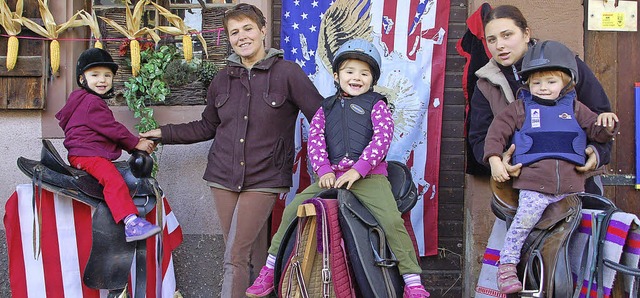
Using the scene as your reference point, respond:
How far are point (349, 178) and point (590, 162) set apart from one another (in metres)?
1.28

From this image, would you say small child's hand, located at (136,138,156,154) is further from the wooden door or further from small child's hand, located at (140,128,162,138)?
the wooden door

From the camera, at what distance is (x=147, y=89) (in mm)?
5113

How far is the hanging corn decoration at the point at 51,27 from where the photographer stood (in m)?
5.07

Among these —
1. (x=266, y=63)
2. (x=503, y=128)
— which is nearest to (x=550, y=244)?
(x=503, y=128)

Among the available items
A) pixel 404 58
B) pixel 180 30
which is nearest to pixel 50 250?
pixel 180 30

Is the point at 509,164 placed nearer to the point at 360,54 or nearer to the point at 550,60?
the point at 550,60

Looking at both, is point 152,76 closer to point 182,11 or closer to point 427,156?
point 182,11

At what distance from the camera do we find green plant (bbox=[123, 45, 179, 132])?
5.03 metres

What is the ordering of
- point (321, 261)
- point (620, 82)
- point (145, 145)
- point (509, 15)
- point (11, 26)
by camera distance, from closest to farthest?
point (321, 261) < point (509, 15) < point (145, 145) < point (620, 82) < point (11, 26)

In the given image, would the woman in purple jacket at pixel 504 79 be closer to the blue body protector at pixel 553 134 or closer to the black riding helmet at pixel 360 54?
the blue body protector at pixel 553 134

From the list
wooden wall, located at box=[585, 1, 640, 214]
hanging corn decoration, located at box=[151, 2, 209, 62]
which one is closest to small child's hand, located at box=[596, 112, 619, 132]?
wooden wall, located at box=[585, 1, 640, 214]

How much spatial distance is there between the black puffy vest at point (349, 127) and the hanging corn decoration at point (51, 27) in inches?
84.6

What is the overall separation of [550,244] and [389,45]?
215cm

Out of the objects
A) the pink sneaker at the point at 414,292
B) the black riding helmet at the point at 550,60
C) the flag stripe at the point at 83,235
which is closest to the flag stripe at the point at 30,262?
the flag stripe at the point at 83,235
